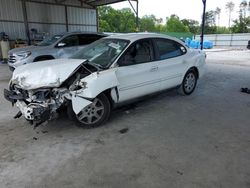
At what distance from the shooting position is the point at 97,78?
3391mm

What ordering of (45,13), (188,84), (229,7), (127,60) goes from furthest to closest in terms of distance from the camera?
1. (229,7)
2. (45,13)
3. (188,84)
4. (127,60)

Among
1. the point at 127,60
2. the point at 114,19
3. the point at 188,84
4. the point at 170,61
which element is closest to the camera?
the point at 127,60

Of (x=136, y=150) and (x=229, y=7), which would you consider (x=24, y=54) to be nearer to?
(x=136, y=150)

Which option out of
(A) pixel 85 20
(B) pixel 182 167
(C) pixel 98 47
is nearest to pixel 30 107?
(C) pixel 98 47

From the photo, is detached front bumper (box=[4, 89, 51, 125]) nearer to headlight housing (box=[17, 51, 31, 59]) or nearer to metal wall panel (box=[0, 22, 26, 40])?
headlight housing (box=[17, 51, 31, 59])

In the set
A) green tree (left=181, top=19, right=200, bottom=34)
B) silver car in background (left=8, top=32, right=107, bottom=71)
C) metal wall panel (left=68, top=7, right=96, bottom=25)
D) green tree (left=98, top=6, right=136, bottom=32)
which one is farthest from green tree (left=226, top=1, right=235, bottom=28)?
silver car in background (left=8, top=32, right=107, bottom=71)

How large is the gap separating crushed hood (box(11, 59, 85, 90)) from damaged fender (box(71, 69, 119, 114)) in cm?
26

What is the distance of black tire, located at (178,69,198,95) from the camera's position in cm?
535

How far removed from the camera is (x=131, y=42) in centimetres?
408

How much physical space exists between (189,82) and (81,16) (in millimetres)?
14704

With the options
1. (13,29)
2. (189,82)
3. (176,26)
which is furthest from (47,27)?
(176,26)

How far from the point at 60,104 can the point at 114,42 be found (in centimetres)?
174

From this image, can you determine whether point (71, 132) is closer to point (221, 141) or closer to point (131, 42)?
point (131, 42)

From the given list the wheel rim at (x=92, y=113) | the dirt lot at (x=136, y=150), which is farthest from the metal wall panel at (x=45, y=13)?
the wheel rim at (x=92, y=113)
